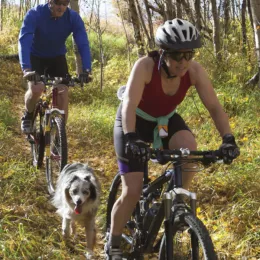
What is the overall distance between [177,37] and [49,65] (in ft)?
10.7

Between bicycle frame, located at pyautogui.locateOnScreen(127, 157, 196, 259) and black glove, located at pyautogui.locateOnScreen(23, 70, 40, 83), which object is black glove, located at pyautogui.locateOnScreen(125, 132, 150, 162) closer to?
bicycle frame, located at pyautogui.locateOnScreen(127, 157, 196, 259)

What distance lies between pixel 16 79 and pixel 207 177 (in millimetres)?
8818

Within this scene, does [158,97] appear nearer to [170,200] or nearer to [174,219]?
[170,200]

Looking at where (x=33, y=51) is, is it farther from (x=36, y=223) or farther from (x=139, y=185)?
(x=139, y=185)

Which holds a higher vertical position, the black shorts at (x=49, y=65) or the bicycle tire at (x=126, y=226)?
the black shorts at (x=49, y=65)

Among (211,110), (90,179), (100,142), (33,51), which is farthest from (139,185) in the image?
(100,142)

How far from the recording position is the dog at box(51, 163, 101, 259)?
14.4 ft

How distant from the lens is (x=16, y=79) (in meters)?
12.7

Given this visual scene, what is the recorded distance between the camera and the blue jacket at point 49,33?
17.5ft

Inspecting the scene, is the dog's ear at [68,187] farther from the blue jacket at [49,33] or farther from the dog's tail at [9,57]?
the dog's tail at [9,57]

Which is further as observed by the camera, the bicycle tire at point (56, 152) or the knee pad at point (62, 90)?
the knee pad at point (62, 90)

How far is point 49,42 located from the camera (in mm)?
5691

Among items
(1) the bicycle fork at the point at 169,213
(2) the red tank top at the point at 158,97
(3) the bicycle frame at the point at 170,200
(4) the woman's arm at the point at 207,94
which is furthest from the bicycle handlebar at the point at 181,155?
(2) the red tank top at the point at 158,97

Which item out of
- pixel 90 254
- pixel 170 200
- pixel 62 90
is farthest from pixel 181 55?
pixel 62 90
